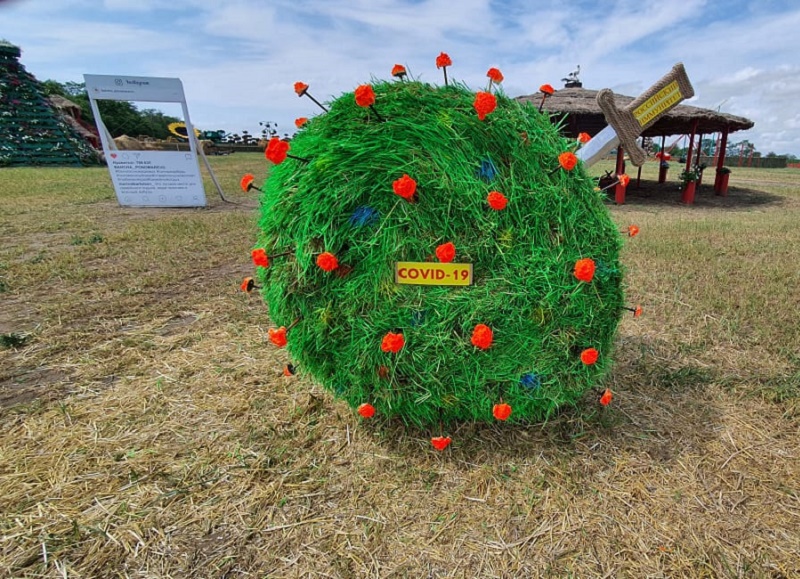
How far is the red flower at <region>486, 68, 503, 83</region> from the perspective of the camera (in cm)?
177

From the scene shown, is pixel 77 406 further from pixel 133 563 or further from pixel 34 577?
pixel 133 563

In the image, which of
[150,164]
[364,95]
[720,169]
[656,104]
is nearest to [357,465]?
[364,95]

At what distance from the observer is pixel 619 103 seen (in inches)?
420

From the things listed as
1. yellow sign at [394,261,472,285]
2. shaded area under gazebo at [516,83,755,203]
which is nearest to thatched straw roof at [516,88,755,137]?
shaded area under gazebo at [516,83,755,203]

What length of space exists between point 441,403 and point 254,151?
142 feet

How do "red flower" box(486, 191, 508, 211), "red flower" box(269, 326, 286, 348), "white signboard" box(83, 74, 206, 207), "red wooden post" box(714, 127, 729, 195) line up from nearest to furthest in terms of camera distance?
"red flower" box(486, 191, 508, 211), "red flower" box(269, 326, 286, 348), "white signboard" box(83, 74, 206, 207), "red wooden post" box(714, 127, 729, 195)

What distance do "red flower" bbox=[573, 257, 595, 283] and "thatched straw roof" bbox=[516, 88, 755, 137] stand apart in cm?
1061

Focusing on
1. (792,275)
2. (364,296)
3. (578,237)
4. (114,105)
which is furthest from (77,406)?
(114,105)

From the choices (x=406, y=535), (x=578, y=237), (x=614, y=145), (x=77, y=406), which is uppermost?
(x=614, y=145)

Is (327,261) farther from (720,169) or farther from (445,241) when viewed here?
(720,169)

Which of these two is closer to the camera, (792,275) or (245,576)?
(245,576)

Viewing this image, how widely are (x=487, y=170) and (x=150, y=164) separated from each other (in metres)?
10.5

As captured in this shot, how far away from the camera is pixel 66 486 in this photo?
1868mm

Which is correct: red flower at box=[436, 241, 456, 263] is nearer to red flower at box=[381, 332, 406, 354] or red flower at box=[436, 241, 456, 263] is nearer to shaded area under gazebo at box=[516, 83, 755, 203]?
red flower at box=[381, 332, 406, 354]
